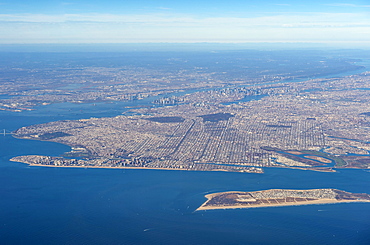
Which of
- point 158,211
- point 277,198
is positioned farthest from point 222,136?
point 158,211

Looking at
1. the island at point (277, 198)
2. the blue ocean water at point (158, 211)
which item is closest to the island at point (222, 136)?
the blue ocean water at point (158, 211)

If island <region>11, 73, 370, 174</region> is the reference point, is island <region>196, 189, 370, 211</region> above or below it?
below

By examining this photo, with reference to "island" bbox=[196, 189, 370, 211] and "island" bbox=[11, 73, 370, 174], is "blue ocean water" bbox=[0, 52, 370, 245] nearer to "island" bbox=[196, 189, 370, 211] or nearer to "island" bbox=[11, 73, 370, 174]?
"island" bbox=[196, 189, 370, 211]

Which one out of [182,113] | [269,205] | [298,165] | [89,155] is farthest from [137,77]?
[269,205]

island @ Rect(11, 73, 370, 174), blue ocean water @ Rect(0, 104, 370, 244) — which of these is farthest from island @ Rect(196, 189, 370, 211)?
island @ Rect(11, 73, 370, 174)

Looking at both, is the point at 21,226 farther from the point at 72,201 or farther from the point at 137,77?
the point at 137,77

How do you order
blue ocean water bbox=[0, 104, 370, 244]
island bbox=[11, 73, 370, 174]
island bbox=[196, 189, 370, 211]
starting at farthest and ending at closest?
island bbox=[11, 73, 370, 174] → island bbox=[196, 189, 370, 211] → blue ocean water bbox=[0, 104, 370, 244]

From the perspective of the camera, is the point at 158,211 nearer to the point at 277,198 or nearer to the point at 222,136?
the point at 277,198
